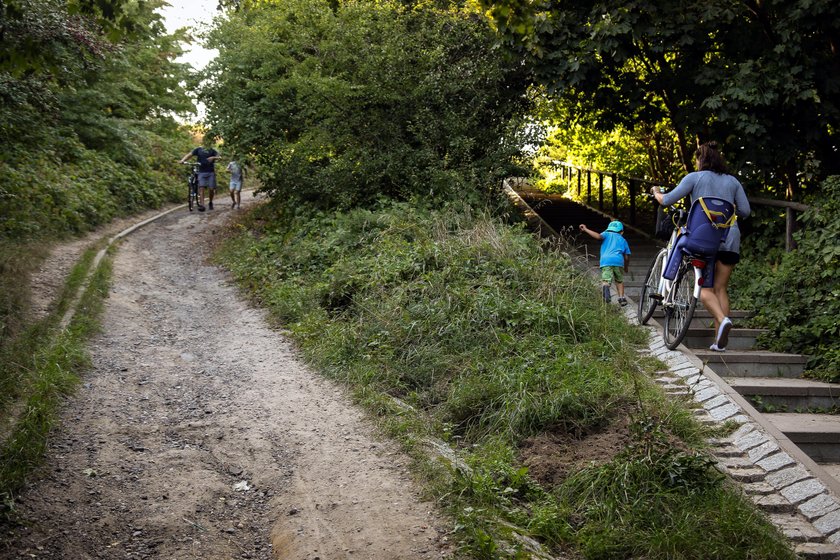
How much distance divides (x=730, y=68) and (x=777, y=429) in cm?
575

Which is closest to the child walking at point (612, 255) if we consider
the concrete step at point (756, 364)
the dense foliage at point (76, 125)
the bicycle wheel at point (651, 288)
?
the bicycle wheel at point (651, 288)

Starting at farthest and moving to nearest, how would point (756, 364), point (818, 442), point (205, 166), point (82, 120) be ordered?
1. point (82, 120)
2. point (205, 166)
3. point (756, 364)
4. point (818, 442)

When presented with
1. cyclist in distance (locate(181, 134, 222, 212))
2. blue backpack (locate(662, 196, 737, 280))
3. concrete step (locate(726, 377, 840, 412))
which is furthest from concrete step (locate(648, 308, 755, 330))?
cyclist in distance (locate(181, 134, 222, 212))

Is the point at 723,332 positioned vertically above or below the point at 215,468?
above

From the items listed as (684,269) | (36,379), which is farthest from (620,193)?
(36,379)

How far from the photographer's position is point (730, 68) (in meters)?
10.4

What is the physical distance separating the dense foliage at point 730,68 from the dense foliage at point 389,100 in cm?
206

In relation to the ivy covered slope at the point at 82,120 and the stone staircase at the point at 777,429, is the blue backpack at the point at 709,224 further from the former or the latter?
the ivy covered slope at the point at 82,120

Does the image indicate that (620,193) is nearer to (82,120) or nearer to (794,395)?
(794,395)

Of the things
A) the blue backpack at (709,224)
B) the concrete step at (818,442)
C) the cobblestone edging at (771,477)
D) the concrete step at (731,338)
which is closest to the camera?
the cobblestone edging at (771,477)

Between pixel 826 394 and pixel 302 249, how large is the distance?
8034 millimetres

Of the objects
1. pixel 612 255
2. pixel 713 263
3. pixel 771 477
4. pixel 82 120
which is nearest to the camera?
pixel 771 477

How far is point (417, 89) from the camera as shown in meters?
13.6

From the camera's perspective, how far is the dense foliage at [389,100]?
13.6 m
